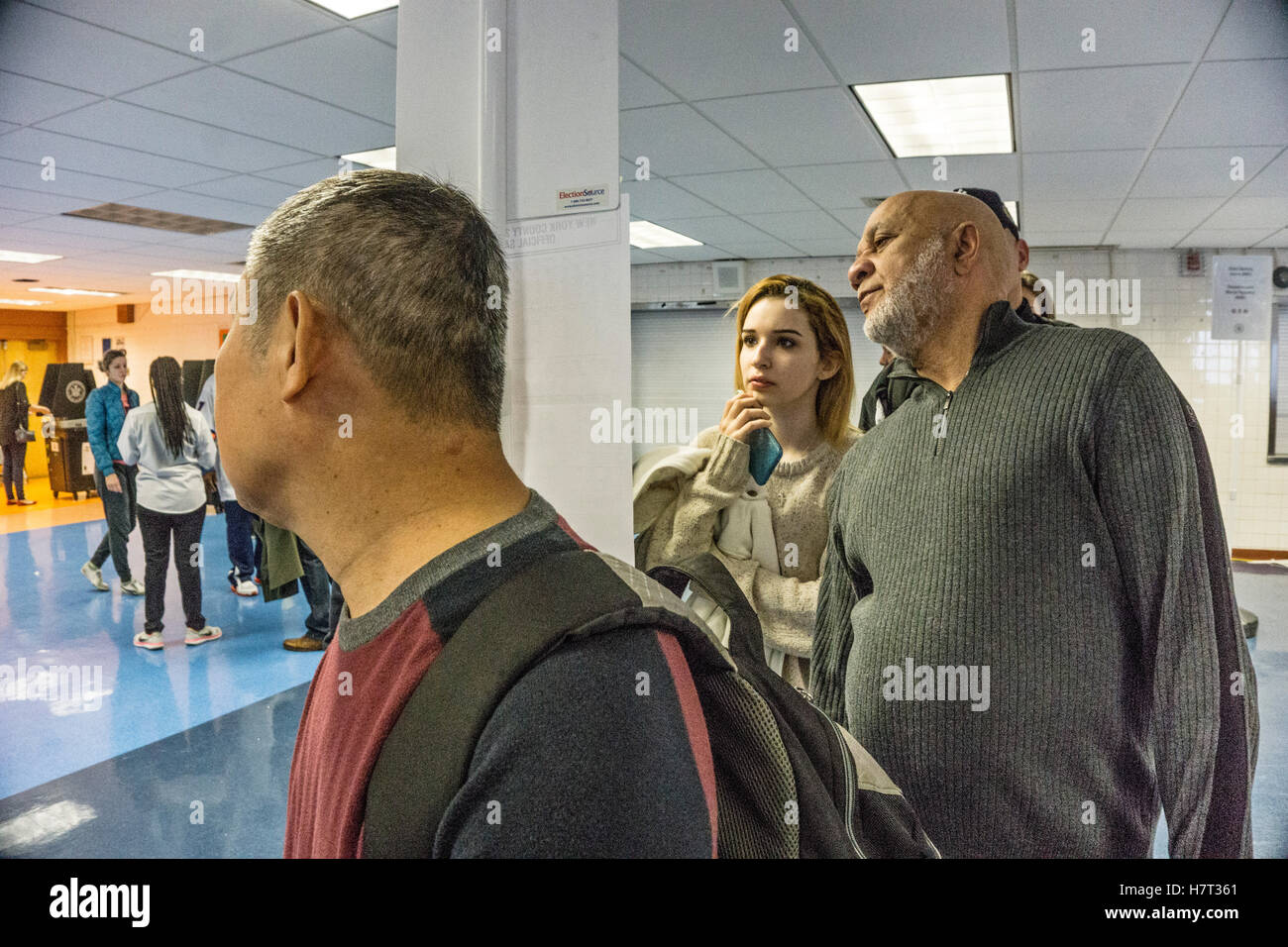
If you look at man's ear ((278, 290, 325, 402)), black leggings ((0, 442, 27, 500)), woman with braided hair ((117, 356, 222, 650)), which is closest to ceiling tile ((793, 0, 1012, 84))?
man's ear ((278, 290, 325, 402))

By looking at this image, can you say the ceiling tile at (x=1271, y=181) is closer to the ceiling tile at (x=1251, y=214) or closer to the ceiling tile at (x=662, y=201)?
the ceiling tile at (x=1251, y=214)

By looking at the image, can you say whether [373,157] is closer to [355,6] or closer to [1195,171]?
[355,6]

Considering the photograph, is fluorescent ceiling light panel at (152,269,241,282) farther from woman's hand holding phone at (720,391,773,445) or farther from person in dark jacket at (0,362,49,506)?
woman's hand holding phone at (720,391,773,445)

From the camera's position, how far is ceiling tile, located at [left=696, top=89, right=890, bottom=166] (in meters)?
4.11

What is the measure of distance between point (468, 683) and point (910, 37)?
3.61m

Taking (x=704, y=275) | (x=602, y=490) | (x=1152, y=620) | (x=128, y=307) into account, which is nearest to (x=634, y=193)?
(x=704, y=275)

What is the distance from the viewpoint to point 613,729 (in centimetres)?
52

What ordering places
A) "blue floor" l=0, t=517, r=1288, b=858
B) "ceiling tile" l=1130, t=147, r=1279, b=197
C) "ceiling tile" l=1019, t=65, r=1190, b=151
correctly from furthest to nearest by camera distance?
"ceiling tile" l=1130, t=147, r=1279, b=197 → "ceiling tile" l=1019, t=65, r=1190, b=151 → "blue floor" l=0, t=517, r=1288, b=858

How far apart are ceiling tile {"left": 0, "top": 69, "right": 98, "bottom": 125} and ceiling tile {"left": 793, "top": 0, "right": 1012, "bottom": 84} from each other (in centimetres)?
376

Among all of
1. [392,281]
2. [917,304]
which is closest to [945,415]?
[917,304]

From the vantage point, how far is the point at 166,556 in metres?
4.48
